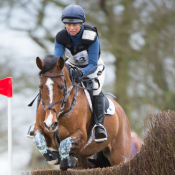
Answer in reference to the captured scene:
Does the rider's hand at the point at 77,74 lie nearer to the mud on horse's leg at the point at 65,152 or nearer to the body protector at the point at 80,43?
the body protector at the point at 80,43

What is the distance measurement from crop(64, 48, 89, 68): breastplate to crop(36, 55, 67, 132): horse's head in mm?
572

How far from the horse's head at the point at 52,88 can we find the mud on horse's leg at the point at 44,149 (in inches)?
15.3

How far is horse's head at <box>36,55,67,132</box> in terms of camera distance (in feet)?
11.7

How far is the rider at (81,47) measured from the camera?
426 centimetres

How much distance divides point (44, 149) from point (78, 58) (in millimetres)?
1350

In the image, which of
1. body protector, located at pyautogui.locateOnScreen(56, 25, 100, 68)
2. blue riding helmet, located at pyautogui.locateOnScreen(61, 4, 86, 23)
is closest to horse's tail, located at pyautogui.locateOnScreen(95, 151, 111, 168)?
body protector, located at pyautogui.locateOnScreen(56, 25, 100, 68)

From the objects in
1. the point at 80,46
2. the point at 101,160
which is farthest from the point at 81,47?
the point at 101,160

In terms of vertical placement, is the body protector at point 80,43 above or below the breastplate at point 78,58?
above

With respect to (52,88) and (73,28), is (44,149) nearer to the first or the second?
(52,88)

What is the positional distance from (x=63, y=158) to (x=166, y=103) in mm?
7728

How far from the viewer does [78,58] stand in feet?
14.9

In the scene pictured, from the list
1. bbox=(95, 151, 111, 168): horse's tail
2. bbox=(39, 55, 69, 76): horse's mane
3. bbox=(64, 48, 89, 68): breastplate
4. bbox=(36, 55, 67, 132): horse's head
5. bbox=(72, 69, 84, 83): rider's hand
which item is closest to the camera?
bbox=(36, 55, 67, 132): horse's head

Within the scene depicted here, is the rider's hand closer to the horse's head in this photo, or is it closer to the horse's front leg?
the horse's head

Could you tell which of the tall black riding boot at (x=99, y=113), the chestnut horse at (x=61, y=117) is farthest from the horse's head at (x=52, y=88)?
the tall black riding boot at (x=99, y=113)
